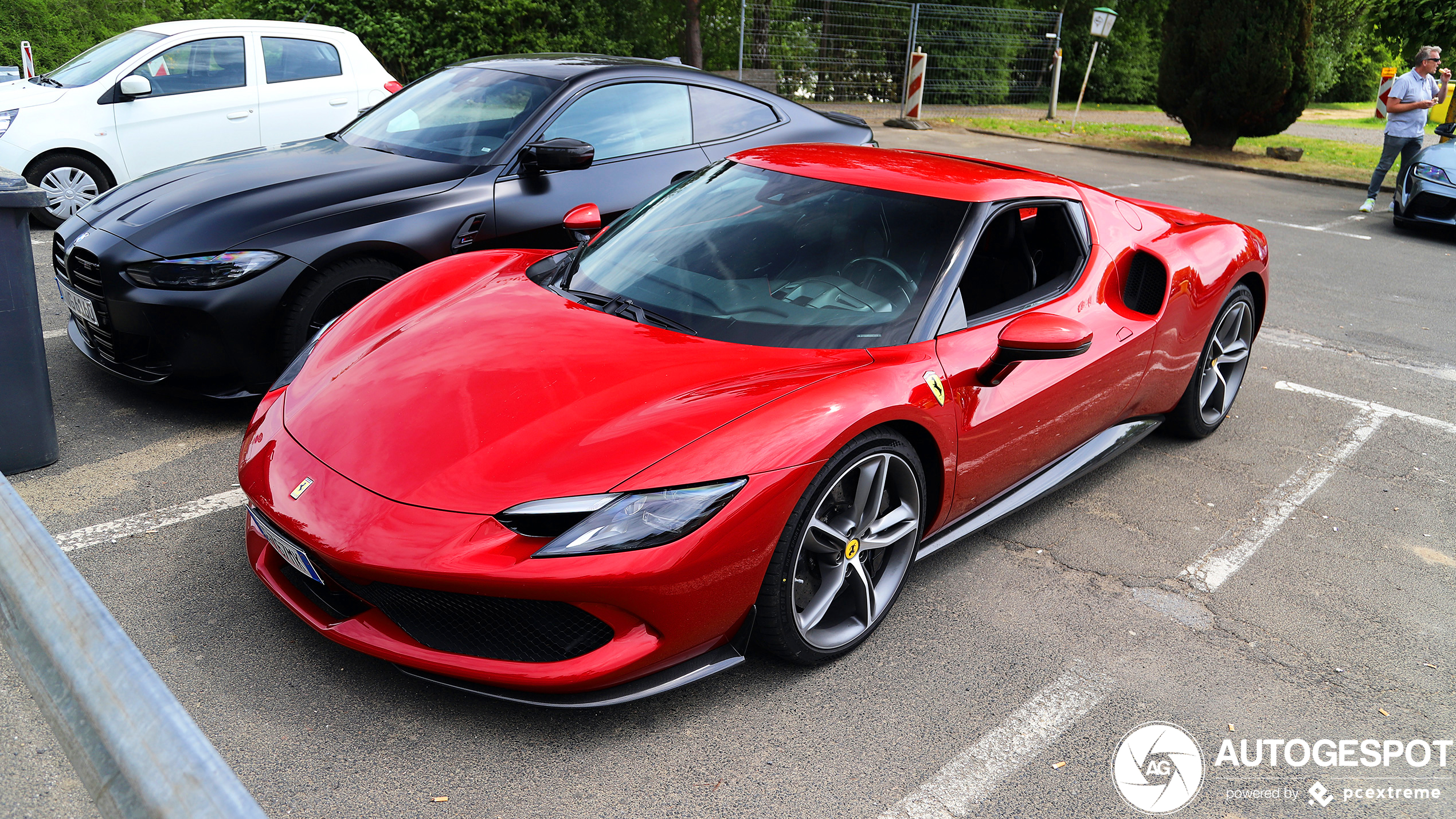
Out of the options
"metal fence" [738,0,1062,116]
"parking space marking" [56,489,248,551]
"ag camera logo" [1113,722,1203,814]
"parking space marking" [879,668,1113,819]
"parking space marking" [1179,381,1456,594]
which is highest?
"metal fence" [738,0,1062,116]

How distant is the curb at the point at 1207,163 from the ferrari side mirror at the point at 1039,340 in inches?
468

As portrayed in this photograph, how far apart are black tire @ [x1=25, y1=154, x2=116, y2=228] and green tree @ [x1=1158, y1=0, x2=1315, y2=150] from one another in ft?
48.8

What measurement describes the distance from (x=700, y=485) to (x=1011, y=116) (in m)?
20.2

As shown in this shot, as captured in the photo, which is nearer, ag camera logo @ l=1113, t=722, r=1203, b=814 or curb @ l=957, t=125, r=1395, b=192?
ag camera logo @ l=1113, t=722, r=1203, b=814

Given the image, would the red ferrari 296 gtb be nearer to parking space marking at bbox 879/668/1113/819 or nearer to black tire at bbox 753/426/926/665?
black tire at bbox 753/426/926/665

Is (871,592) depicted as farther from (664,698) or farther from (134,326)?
(134,326)

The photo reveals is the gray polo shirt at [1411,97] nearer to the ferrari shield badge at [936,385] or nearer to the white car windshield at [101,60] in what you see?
the ferrari shield badge at [936,385]

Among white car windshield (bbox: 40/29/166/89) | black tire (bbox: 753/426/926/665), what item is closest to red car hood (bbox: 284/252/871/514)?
black tire (bbox: 753/426/926/665)

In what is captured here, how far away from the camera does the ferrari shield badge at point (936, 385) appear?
2801 millimetres

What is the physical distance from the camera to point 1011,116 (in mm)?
20656

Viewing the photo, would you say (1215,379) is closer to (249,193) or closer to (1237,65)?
(249,193)

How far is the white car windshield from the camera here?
7.23 metres

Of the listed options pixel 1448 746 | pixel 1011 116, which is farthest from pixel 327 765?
pixel 1011 116

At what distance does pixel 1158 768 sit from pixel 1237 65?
1556 cm
